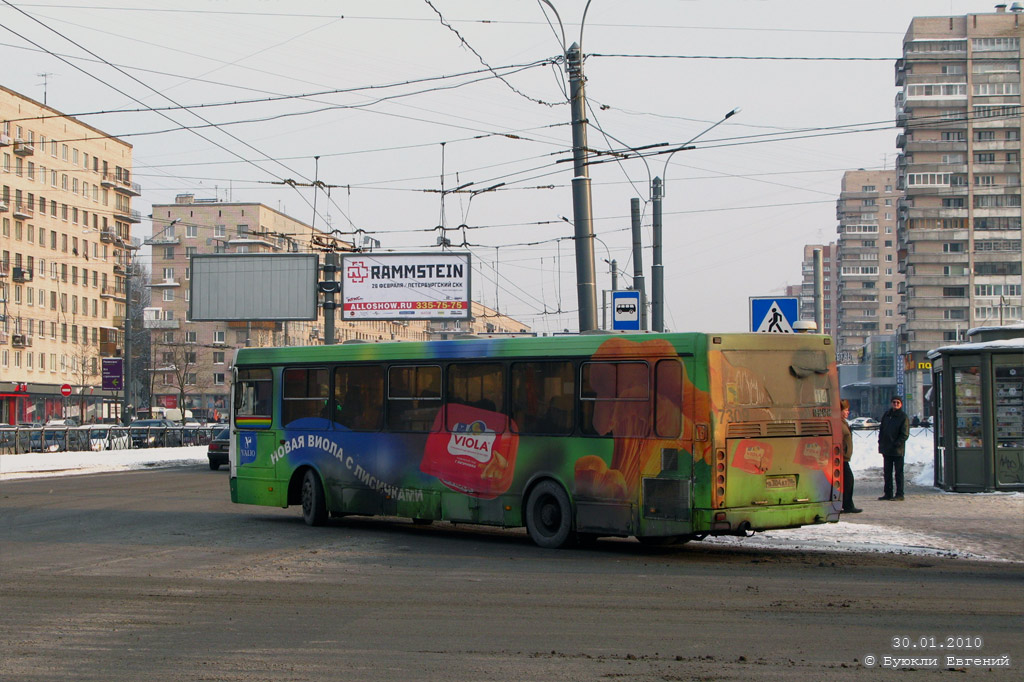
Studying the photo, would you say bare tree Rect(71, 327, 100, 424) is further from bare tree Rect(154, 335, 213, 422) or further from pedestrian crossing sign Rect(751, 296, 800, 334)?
pedestrian crossing sign Rect(751, 296, 800, 334)

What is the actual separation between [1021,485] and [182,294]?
90.6 metres

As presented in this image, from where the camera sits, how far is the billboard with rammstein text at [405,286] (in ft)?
153

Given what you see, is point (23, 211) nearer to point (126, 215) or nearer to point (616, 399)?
point (126, 215)

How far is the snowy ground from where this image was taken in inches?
518

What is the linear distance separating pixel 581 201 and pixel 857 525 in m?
6.78

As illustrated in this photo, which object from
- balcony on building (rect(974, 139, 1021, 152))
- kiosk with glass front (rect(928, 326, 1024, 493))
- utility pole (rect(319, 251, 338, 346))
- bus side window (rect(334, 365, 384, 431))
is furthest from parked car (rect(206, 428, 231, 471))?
balcony on building (rect(974, 139, 1021, 152))

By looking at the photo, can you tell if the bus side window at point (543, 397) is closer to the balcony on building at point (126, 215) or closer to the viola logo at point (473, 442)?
the viola logo at point (473, 442)

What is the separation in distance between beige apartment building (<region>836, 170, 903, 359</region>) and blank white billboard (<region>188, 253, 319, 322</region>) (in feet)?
411

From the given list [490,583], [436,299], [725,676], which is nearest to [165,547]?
[490,583]

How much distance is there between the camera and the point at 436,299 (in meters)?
47.0

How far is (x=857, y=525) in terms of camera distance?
15453 millimetres

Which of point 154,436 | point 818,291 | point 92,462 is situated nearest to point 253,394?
point 818,291

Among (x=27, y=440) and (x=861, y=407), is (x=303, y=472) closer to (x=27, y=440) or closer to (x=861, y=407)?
(x=27, y=440)

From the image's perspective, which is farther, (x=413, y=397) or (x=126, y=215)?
(x=126, y=215)
